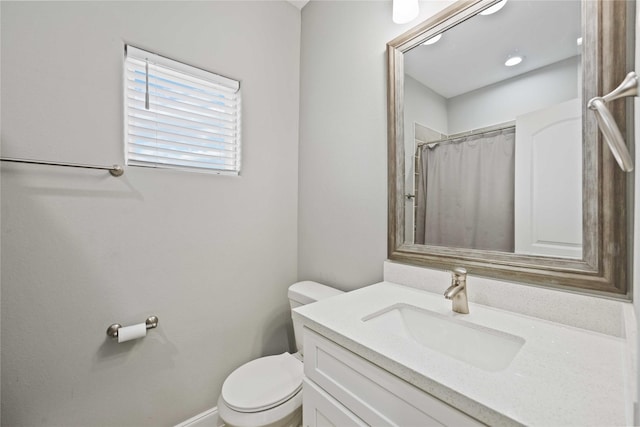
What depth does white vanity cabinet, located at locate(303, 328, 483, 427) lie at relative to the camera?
0.54 metres

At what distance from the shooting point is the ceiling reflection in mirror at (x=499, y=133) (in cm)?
78

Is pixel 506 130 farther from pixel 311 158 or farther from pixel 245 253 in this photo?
pixel 245 253

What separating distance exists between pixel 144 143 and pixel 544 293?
1.68m

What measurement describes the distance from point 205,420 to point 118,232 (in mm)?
1076

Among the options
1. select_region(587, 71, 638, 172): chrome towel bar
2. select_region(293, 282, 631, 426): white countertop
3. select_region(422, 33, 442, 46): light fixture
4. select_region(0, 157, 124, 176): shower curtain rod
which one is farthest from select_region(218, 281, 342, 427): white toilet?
select_region(422, 33, 442, 46): light fixture

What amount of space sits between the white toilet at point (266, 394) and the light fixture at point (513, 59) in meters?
1.26

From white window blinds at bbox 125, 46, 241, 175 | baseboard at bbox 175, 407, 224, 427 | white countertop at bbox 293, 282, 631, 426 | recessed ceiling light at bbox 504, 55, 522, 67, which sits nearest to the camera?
white countertop at bbox 293, 282, 631, 426

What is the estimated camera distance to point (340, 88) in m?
1.48

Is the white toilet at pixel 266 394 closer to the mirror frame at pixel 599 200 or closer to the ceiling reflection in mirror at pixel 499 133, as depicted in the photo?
the ceiling reflection in mirror at pixel 499 133

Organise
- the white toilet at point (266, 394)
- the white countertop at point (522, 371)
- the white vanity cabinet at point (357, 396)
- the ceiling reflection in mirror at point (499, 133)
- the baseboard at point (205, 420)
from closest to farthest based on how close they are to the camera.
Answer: the white countertop at point (522, 371) < the white vanity cabinet at point (357, 396) < the ceiling reflection in mirror at point (499, 133) < the white toilet at point (266, 394) < the baseboard at point (205, 420)

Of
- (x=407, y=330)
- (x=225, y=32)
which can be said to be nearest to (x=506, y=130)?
(x=407, y=330)

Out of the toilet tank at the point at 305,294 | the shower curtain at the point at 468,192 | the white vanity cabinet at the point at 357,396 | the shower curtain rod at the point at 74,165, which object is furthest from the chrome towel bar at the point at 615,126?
the shower curtain rod at the point at 74,165

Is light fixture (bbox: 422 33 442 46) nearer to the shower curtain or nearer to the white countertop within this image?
the shower curtain

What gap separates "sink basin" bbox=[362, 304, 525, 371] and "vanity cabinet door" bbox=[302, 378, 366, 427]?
0.24 metres
